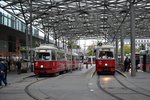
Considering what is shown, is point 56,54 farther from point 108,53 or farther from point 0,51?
point 0,51

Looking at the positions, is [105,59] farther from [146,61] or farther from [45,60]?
[146,61]

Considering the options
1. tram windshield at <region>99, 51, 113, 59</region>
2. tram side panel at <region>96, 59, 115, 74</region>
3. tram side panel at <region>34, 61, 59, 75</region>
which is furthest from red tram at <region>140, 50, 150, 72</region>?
tram side panel at <region>34, 61, 59, 75</region>

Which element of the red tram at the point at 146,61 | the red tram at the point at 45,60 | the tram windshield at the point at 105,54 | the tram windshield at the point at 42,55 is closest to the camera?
the red tram at the point at 45,60

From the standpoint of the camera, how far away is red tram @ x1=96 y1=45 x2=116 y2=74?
42094 mm

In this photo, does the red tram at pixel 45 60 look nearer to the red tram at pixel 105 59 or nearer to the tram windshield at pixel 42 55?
the tram windshield at pixel 42 55

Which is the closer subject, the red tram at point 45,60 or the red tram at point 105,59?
the red tram at point 45,60

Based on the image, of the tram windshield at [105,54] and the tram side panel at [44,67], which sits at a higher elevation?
the tram windshield at [105,54]

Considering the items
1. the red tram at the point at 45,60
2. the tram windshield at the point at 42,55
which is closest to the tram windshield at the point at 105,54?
the red tram at the point at 45,60

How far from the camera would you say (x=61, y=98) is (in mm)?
18375

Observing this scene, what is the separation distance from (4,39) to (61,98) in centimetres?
3828

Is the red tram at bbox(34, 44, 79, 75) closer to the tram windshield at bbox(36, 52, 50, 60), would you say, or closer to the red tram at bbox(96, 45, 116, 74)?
the tram windshield at bbox(36, 52, 50, 60)

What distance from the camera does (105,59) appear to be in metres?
42.2

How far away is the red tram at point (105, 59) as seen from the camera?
138ft

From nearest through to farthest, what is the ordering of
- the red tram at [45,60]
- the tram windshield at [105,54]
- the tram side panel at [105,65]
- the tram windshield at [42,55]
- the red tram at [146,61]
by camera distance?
1. the red tram at [45,60]
2. the tram windshield at [42,55]
3. the tram side panel at [105,65]
4. the tram windshield at [105,54]
5. the red tram at [146,61]
